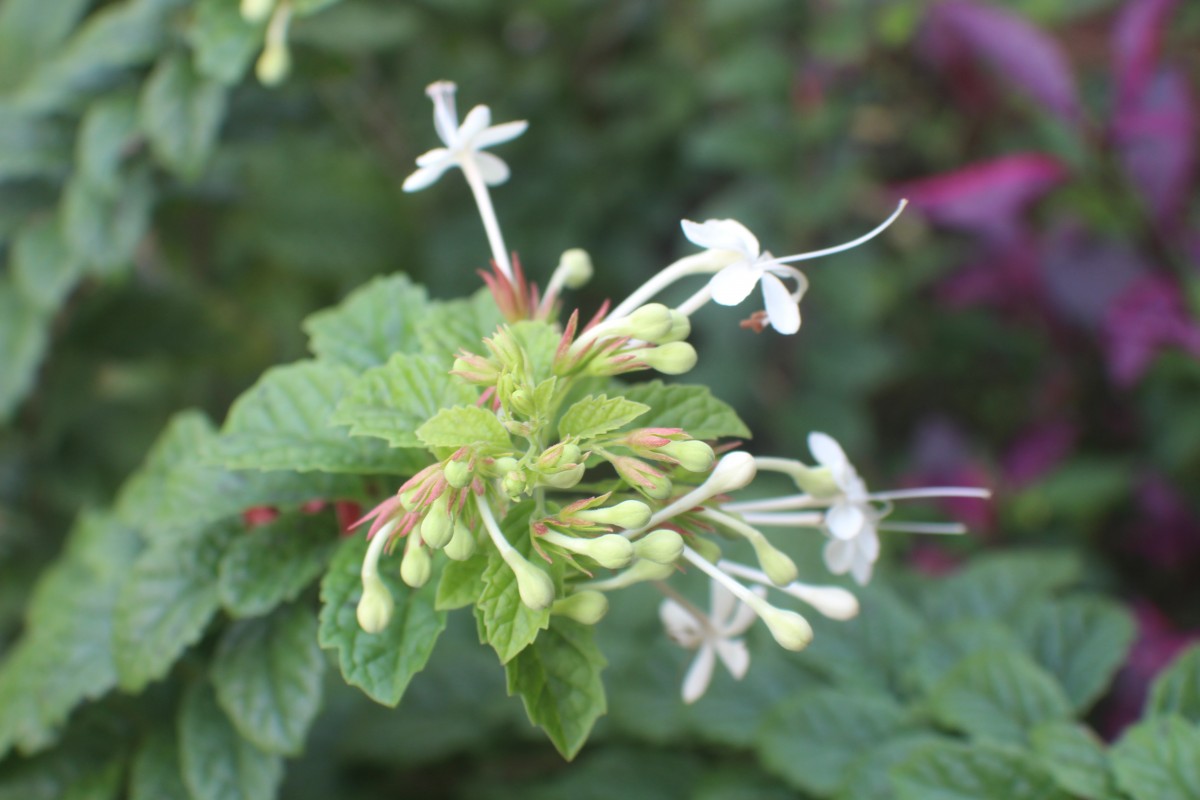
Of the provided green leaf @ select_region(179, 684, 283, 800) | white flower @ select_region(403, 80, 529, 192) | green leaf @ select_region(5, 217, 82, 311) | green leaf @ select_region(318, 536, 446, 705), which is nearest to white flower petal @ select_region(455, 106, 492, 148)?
white flower @ select_region(403, 80, 529, 192)

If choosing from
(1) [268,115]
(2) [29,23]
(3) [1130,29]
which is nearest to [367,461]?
(1) [268,115]

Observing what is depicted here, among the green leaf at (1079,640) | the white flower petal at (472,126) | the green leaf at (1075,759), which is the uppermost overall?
the white flower petal at (472,126)

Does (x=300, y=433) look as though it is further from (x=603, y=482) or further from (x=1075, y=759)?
(x=1075, y=759)

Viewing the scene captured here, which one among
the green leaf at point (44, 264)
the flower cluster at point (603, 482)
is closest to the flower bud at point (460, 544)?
the flower cluster at point (603, 482)

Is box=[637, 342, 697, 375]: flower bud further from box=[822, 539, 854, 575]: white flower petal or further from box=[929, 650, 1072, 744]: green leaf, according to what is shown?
box=[929, 650, 1072, 744]: green leaf

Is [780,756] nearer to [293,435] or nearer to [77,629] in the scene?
[293,435]

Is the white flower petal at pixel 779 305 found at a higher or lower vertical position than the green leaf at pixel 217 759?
higher

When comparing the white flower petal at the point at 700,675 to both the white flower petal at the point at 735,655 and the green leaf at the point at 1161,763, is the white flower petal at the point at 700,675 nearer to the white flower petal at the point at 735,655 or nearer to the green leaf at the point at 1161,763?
the white flower petal at the point at 735,655
